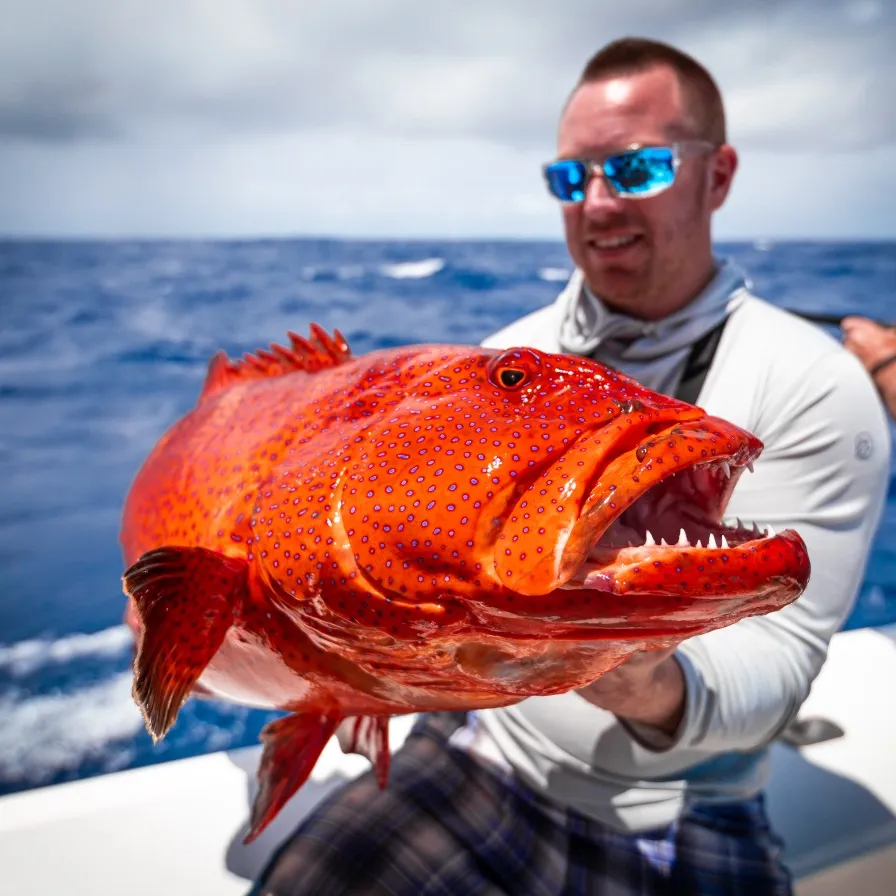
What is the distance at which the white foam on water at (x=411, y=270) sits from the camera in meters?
14.9

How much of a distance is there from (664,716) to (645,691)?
163mm

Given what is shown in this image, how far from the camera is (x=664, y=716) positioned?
1.25 metres

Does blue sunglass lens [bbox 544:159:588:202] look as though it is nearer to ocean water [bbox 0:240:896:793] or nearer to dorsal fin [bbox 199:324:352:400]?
dorsal fin [bbox 199:324:352:400]

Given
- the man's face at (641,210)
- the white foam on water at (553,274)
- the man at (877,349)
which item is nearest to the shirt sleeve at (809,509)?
the man's face at (641,210)

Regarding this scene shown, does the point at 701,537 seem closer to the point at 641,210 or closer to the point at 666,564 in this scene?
the point at 666,564

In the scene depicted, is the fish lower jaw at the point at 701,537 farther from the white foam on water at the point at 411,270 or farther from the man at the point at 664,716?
the white foam on water at the point at 411,270

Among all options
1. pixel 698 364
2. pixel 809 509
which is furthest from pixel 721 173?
pixel 809 509

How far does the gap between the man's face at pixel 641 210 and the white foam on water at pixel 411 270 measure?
1321 centimetres

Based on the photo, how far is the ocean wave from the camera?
468 centimetres

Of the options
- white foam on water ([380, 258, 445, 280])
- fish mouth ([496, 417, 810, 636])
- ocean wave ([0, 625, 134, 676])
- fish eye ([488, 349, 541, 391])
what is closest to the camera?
fish mouth ([496, 417, 810, 636])

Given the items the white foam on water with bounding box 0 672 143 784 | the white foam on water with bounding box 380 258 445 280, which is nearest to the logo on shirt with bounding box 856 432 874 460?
the white foam on water with bounding box 0 672 143 784

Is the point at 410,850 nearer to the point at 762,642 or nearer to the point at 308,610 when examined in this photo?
the point at 762,642

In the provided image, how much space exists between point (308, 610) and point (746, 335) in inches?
49.7

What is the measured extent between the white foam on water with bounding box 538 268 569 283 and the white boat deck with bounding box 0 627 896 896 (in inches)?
556
